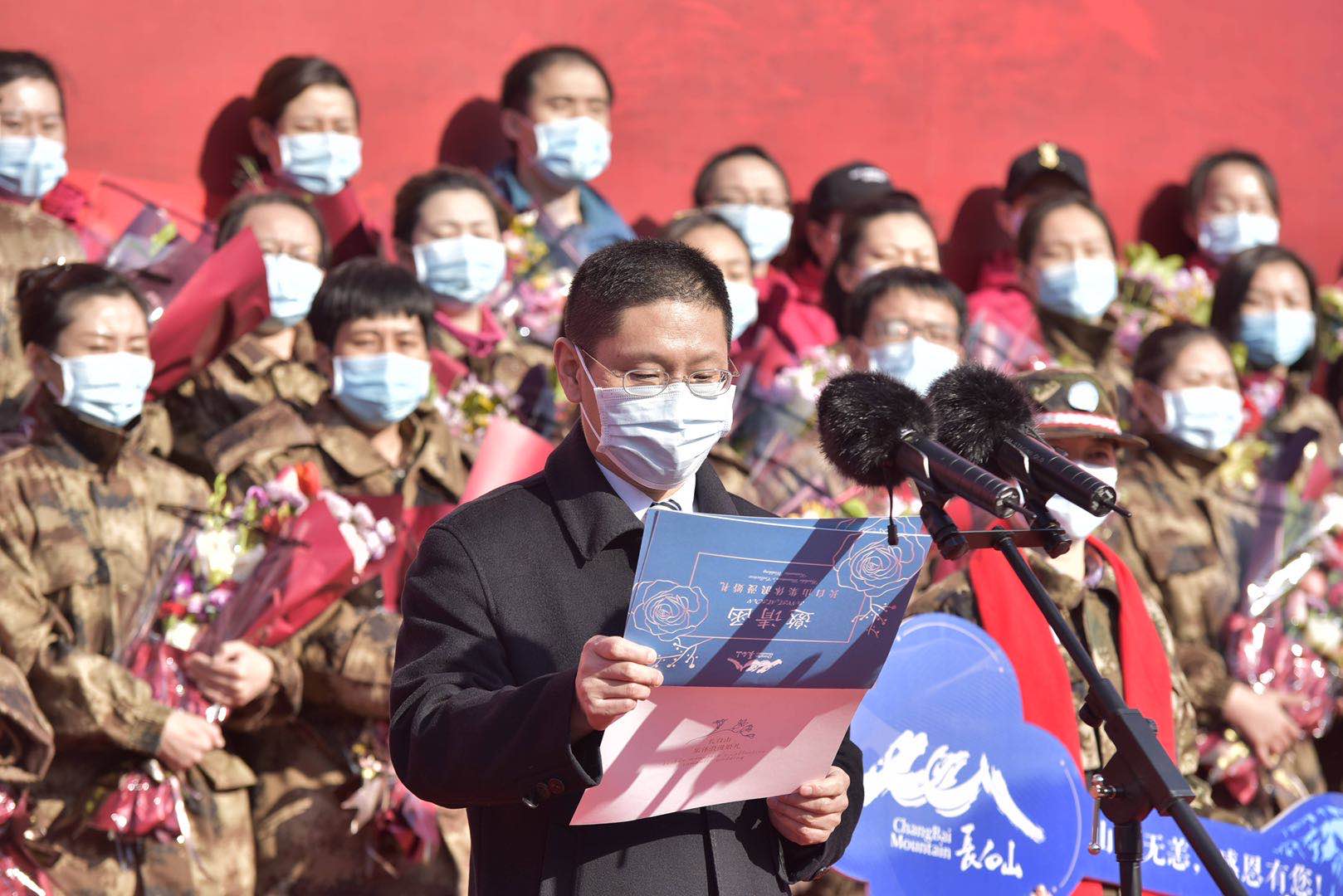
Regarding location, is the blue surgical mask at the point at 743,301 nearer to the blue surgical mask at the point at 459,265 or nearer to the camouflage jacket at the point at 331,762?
the blue surgical mask at the point at 459,265

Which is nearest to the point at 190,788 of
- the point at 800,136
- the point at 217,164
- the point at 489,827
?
the point at 489,827

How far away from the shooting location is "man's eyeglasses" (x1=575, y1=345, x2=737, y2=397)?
2.40m

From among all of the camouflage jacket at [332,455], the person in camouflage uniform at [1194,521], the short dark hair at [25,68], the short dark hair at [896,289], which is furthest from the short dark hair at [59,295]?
the person in camouflage uniform at [1194,521]

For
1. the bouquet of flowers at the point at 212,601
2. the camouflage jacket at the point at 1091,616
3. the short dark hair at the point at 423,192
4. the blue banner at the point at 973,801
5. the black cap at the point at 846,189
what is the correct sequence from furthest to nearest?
the black cap at the point at 846,189, the short dark hair at the point at 423,192, the bouquet of flowers at the point at 212,601, the camouflage jacket at the point at 1091,616, the blue banner at the point at 973,801

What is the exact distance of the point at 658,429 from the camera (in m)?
2.40

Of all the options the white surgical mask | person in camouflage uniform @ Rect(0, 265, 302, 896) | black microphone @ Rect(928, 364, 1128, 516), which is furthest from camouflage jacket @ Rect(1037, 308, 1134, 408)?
black microphone @ Rect(928, 364, 1128, 516)

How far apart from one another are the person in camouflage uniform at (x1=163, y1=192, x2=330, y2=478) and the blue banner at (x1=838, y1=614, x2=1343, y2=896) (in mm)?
2460

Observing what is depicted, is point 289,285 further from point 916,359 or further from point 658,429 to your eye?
point 658,429

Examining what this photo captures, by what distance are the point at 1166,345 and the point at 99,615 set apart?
3.64m

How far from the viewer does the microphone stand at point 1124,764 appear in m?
2.00

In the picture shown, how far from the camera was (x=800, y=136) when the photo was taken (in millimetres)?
8273

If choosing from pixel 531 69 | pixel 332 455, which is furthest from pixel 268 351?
pixel 531 69

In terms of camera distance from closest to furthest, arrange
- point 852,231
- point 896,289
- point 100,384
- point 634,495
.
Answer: point 634,495
point 100,384
point 896,289
point 852,231

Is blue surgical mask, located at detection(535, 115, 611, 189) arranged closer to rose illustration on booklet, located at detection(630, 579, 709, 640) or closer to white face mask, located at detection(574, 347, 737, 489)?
white face mask, located at detection(574, 347, 737, 489)
